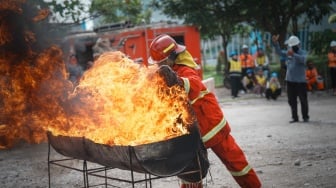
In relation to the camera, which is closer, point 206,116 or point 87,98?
point 87,98

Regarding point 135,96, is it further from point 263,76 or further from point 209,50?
point 209,50

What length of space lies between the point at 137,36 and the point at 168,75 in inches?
668

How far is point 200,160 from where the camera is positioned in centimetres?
455

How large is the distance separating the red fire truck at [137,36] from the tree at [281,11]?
127 inches

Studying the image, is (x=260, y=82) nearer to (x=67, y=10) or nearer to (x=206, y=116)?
(x=67, y=10)

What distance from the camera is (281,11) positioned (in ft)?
A: 62.4

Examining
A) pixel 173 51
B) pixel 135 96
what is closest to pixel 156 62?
pixel 173 51

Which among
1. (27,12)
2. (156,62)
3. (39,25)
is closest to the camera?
(156,62)

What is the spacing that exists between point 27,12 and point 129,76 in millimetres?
2797

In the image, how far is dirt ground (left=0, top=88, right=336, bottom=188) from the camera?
21.2ft

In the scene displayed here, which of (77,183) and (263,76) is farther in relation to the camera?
(263,76)

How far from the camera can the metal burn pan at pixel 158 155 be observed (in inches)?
159

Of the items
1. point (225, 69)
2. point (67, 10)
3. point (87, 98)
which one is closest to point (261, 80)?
point (225, 69)

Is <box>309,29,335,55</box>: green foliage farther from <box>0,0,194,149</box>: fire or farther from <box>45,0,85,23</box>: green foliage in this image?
<box>0,0,194,149</box>: fire
